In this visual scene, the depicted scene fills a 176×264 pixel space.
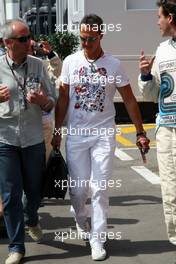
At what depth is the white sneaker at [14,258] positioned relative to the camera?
479 cm

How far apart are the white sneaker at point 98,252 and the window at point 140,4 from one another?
13627 millimetres

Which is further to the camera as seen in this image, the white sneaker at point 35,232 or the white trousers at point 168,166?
the white sneaker at point 35,232

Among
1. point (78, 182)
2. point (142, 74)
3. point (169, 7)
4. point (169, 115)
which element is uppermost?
point (169, 7)

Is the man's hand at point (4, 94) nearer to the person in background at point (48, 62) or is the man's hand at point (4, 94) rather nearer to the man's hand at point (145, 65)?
the man's hand at point (145, 65)

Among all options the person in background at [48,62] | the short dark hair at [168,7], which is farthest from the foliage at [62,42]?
the short dark hair at [168,7]

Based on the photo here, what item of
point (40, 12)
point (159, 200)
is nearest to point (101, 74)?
point (159, 200)

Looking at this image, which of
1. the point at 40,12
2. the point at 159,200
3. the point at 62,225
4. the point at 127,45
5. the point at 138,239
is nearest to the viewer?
the point at 138,239

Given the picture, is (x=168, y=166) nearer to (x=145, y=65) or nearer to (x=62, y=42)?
(x=145, y=65)

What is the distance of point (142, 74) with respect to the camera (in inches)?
180

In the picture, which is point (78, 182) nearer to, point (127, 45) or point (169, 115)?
point (169, 115)

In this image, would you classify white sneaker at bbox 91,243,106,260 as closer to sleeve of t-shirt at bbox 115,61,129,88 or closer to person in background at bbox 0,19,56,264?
person in background at bbox 0,19,56,264

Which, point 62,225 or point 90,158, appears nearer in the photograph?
point 90,158

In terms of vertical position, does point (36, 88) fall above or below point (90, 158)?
above

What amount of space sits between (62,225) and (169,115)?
6.66 feet
